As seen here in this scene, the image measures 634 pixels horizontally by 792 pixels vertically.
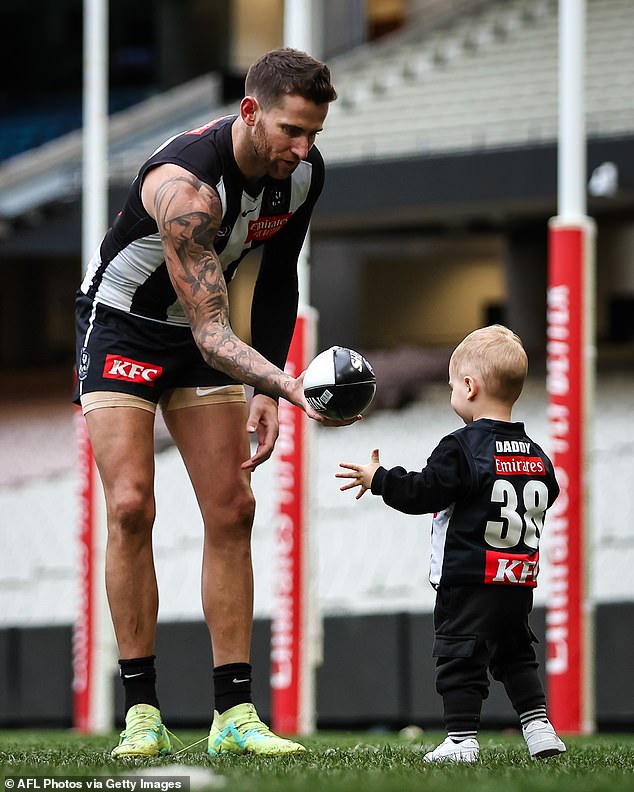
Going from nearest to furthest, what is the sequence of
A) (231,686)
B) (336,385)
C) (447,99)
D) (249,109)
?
(336,385) < (249,109) < (231,686) < (447,99)

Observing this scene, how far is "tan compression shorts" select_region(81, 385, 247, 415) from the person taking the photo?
3.97m

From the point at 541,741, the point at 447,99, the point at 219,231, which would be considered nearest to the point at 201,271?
the point at 219,231

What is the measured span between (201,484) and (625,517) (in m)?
8.79

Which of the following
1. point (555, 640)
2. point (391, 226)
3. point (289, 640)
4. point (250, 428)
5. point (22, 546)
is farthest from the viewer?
point (391, 226)

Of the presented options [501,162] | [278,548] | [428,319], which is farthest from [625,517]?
[428,319]

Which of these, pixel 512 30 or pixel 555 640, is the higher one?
pixel 512 30

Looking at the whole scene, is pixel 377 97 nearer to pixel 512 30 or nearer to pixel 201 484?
pixel 512 30

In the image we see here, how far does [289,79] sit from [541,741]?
5.50 ft

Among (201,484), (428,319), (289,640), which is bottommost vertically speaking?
(289,640)

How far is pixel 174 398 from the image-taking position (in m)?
4.11

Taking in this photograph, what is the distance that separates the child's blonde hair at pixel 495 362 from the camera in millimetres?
3746

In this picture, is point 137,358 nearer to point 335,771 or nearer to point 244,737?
point 244,737

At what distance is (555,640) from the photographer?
23.7 ft

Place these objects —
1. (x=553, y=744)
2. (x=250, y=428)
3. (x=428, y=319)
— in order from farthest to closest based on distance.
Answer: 1. (x=428, y=319)
2. (x=250, y=428)
3. (x=553, y=744)
